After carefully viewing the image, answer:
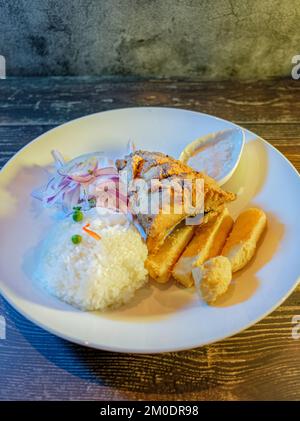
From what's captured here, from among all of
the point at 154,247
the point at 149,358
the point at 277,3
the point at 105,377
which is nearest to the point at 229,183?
the point at 154,247

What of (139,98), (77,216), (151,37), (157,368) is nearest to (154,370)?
(157,368)

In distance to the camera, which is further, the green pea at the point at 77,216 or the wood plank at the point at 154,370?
the green pea at the point at 77,216

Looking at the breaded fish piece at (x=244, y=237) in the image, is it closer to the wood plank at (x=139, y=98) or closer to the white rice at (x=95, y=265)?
the white rice at (x=95, y=265)

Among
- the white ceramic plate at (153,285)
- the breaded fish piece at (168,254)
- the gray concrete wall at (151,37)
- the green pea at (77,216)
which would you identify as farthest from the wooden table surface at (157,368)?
the gray concrete wall at (151,37)

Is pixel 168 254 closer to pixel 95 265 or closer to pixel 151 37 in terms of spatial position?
pixel 95 265

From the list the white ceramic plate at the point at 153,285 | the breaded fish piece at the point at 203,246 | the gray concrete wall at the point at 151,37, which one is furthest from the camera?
the gray concrete wall at the point at 151,37

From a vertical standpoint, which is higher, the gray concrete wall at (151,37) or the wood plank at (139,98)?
the gray concrete wall at (151,37)
